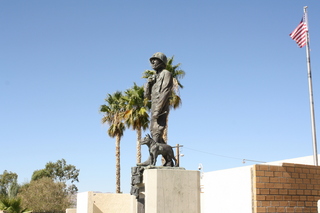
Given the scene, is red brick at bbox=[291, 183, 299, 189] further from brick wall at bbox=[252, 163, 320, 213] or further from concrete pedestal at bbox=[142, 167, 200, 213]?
concrete pedestal at bbox=[142, 167, 200, 213]

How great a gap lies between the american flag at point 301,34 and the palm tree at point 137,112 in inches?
433

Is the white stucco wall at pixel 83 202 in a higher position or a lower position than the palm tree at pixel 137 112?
lower

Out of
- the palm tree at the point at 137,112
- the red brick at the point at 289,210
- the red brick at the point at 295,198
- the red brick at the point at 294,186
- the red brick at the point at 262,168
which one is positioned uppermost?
the palm tree at the point at 137,112

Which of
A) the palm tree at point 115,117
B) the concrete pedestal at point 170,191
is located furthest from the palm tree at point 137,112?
the concrete pedestal at point 170,191

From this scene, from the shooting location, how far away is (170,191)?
7.21m

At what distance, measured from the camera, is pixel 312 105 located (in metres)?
14.5

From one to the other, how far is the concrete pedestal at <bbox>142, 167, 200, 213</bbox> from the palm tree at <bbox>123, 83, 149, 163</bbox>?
17970 mm

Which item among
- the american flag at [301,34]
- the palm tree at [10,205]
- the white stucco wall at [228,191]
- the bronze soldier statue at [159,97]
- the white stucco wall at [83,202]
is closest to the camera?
the bronze soldier statue at [159,97]

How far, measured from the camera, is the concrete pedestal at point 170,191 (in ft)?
23.4

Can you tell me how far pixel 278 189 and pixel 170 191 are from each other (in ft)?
9.48

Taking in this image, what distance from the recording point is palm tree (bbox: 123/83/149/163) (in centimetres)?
2539

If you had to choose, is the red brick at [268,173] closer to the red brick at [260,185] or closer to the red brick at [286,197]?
the red brick at [260,185]

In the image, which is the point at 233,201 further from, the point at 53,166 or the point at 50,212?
the point at 53,166

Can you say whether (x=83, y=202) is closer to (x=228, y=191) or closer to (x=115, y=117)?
(x=115, y=117)
